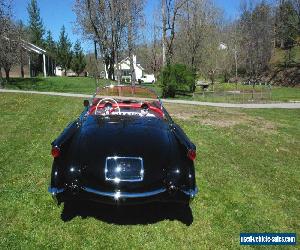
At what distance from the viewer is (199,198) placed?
6152mm

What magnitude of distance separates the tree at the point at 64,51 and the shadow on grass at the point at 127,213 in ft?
242

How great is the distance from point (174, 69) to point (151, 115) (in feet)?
77.1

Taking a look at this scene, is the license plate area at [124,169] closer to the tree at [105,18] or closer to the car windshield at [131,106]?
the car windshield at [131,106]

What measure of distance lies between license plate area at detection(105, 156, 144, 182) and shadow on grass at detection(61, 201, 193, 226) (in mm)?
732

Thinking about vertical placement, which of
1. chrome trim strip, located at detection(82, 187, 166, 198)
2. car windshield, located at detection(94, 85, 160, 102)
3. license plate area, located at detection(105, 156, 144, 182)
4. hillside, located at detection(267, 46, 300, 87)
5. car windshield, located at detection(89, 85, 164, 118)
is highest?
hillside, located at detection(267, 46, 300, 87)

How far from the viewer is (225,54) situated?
6372cm

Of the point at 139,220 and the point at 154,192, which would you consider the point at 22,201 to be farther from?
the point at 154,192

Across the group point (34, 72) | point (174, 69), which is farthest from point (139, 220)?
point (34, 72)

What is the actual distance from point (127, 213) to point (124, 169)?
1.06 meters

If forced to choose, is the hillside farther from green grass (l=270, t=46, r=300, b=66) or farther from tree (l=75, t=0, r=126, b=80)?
tree (l=75, t=0, r=126, b=80)

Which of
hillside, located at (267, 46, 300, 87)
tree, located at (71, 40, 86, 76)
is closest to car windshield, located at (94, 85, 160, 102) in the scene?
hillside, located at (267, 46, 300, 87)

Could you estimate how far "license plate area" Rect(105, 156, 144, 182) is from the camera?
4.52 meters

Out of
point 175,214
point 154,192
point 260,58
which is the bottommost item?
point 175,214

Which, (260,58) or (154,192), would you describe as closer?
(154,192)
